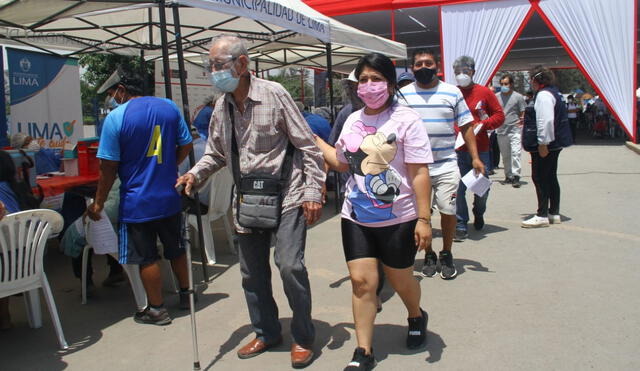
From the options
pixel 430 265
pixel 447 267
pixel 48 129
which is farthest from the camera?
pixel 48 129

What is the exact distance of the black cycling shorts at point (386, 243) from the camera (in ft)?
9.87

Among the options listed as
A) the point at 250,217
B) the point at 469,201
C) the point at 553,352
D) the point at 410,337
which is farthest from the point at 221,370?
the point at 469,201

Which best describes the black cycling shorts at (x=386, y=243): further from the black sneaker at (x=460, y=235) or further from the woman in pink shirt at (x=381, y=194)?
the black sneaker at (x=460, y=235)

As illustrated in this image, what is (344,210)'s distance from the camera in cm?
317

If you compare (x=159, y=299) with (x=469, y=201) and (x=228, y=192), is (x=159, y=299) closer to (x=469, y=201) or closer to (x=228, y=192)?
(x=228, y=192)

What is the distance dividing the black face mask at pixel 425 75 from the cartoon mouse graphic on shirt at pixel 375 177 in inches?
64.9

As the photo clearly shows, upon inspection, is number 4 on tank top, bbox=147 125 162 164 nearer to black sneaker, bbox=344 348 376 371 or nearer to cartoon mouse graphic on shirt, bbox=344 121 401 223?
cartoon mouse graphic on shirt, bbox=344 121 401 223

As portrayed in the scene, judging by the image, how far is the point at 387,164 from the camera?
2980 mm

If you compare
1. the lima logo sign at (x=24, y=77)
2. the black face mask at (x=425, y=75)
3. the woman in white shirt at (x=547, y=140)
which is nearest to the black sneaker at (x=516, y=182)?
the woman in white shirt at (x=547, y=140)

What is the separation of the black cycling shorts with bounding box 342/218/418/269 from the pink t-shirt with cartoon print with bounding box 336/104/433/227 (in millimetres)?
39

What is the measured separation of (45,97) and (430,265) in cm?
614

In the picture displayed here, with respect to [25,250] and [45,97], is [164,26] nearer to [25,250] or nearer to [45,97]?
[25,250]

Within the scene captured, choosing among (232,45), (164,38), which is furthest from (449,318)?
(164,38)

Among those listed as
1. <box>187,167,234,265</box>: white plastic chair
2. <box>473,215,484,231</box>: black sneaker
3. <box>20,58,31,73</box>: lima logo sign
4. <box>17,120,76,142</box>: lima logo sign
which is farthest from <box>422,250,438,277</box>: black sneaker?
<box>20,58,31,73</box>: lima logo sign
